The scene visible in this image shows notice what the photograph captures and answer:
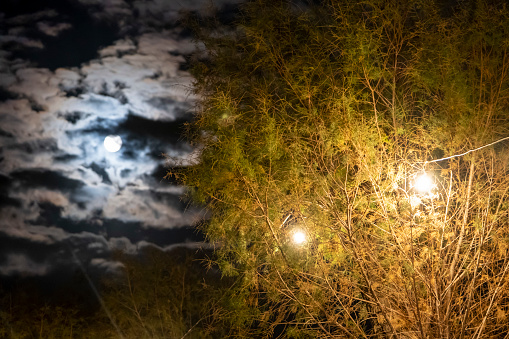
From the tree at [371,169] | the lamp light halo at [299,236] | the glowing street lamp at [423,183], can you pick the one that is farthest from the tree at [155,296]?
the glowing street lamp at [423,183]

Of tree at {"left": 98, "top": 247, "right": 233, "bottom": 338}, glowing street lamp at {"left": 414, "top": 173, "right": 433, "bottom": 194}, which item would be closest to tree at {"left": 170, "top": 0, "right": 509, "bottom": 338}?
glowing street lamp at {"left": 414, "top": 173, "right": 433, "bottom": 194}

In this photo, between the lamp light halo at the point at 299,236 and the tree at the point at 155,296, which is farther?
the tree at the point at 155,296

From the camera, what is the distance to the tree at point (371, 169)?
370cm

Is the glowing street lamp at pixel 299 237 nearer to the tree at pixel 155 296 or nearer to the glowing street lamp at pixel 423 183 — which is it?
the glowing street lamp at pixel 423 183

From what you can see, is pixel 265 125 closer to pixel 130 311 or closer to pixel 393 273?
pixel 393 273

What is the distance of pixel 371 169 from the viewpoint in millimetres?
3953

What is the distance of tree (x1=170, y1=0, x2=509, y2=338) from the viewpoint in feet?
12.1

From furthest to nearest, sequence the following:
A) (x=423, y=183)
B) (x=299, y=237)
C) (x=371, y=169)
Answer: (x=299, y=237) < (x=371, y=169) < (x=423, y=183)

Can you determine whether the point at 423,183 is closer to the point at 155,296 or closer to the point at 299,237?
the point at 299,237

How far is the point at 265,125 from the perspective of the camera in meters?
4.69

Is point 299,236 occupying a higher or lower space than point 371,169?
lower

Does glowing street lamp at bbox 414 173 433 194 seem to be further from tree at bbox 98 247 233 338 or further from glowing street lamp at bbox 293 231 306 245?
tree at bbox 98 247 233 338

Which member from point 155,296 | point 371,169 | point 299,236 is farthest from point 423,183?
point 155,296

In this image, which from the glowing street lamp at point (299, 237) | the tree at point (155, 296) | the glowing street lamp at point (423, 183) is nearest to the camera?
the glowing street lamp at point (423, 183)
